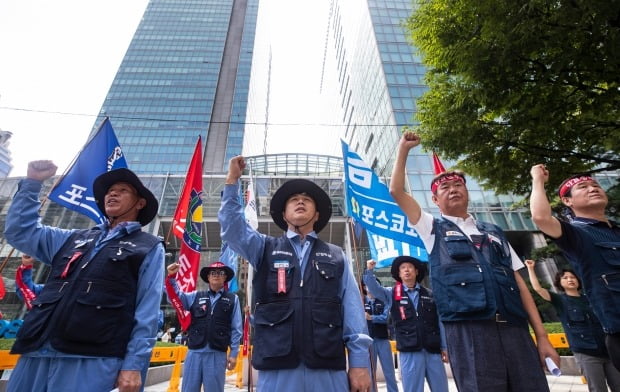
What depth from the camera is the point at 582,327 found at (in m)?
3.71

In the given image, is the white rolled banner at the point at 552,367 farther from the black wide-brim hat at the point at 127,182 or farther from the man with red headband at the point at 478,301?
the black wide-brim hat at the point at 127,182

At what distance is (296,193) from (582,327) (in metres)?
3.91

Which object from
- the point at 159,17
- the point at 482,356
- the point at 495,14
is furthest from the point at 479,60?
the point at 159,17

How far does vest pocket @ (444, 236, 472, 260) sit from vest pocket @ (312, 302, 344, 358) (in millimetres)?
955

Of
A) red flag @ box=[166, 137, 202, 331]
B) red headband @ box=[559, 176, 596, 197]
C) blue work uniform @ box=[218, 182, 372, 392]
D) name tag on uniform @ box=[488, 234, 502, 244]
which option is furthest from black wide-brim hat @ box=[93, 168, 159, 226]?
red headband @ box=[559, 176, 596, 197]

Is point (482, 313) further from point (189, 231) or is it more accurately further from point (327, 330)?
point (189, 231)

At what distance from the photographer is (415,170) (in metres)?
22.0

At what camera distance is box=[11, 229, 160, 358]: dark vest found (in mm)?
1750

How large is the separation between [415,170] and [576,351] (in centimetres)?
1915

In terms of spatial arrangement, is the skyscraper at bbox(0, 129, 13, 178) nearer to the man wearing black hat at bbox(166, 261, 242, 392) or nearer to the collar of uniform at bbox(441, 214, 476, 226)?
the man wearing black hat at bbox(166, 261, 242, 392)

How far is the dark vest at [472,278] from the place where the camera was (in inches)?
79.8

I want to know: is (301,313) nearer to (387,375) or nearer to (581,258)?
(581,258)

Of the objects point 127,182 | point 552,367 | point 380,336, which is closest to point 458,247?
point 552,367

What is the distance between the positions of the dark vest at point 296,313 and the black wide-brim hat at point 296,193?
45 centimetres
